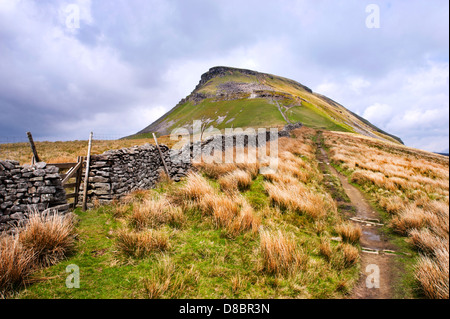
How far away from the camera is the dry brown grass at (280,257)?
3869 millimetres

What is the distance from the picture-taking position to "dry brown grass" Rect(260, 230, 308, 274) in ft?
12.7

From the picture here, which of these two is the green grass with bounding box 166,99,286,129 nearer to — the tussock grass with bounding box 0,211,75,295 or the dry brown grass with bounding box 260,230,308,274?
the dry brown grass with bounding box 260,230,308,274

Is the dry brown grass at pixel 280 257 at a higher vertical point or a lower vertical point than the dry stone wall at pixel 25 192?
lower

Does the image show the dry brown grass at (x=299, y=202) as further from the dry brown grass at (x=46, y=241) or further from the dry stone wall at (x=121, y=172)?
the dry stone wall at (x=121, y=172)

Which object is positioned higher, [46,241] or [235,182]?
[235,182]

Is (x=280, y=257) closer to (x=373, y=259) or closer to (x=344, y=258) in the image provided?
(x=344, y=258)

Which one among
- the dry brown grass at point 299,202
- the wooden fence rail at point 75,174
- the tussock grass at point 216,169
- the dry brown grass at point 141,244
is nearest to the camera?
the dry brown grass at point 141,244

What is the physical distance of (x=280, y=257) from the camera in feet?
13.0

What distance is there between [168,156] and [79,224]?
7.29 m

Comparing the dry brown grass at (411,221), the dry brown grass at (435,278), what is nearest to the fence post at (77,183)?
the dry brown grass at (435,278)

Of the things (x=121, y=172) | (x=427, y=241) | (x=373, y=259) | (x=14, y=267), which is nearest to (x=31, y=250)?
(x=14, y=267)
